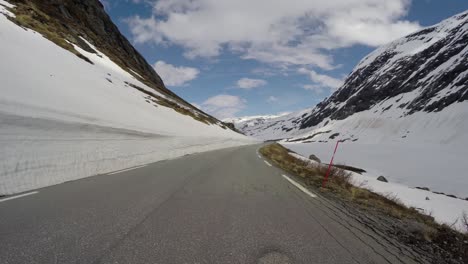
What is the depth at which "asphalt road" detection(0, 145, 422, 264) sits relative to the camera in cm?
296

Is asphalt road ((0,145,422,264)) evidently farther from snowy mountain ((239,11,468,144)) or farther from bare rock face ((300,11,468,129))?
bare rock face ((300,11,468,129))

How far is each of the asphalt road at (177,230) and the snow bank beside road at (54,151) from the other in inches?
25.7

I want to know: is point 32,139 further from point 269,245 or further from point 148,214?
point 269,245

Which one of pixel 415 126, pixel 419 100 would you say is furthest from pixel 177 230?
pixel 419 100

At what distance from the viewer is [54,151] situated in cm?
721

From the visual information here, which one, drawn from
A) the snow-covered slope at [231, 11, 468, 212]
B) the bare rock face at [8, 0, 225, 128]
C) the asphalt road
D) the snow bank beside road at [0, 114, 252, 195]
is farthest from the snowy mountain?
the asphalt road

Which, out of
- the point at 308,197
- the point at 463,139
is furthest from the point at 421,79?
the point at 308,197

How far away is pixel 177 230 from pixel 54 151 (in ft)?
17.4

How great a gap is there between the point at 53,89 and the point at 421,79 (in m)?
143

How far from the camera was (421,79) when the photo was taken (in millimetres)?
122000

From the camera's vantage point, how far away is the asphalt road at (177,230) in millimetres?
2959

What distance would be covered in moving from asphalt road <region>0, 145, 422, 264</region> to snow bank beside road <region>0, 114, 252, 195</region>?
65 centimetres

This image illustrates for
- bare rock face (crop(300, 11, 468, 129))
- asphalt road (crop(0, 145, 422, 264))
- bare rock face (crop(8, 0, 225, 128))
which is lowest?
asphalt road (crop(0, 145, 422, 264))

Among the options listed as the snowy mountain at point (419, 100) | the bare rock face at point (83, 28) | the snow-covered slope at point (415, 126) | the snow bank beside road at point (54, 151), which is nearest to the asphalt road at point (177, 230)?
the snow bank beside road at point (54, 151)
